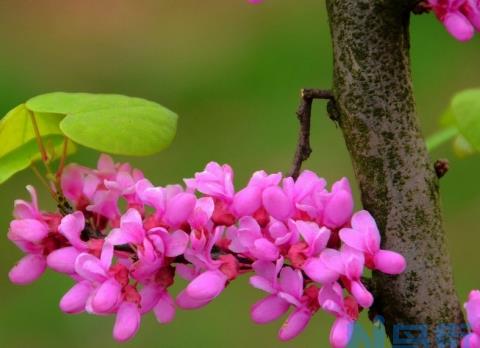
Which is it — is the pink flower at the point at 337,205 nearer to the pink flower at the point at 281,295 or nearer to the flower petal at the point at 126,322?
the pink flower at the point at 281,295

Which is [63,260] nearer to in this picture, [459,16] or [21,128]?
[21,128]

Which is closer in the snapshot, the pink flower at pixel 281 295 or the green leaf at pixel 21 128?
the pink flower at pixel 281 295

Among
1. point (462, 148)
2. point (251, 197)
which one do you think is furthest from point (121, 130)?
point (462, 148)

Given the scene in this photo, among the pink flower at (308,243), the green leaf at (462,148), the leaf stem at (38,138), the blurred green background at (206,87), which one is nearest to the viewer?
the pink flower at (308,243)

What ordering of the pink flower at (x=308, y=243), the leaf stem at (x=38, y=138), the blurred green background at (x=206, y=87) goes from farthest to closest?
the blurred green background at (x=206, y=87) → the leaf stem at (x=38, y=138) → the pink flower at (x=308, y=243)

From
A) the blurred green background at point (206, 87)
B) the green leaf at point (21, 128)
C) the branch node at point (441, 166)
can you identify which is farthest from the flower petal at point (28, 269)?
the blurred green background at point (206, 87)

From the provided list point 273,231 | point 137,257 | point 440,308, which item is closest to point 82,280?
point 137,257

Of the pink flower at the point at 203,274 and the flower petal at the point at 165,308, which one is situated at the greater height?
the pink flower at the point at 203,274

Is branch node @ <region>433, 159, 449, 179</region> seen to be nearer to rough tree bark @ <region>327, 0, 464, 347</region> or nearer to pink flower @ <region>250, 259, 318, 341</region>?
rough tree bark @ <region>327, 0, 464, 347</region>
